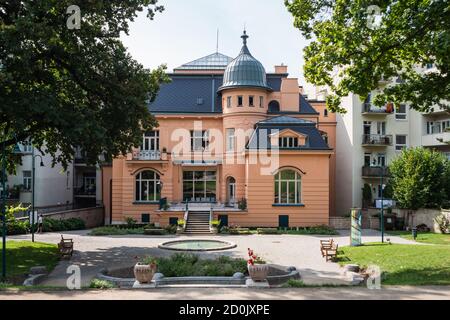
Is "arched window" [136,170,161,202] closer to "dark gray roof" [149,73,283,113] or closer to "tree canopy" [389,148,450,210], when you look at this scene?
"dark gray roof" [149,73,283,113]

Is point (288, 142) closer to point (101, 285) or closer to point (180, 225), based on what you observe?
point (180, 225)

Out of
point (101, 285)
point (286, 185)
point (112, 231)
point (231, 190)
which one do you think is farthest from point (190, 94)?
point (101, 285)

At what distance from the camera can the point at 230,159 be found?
38938mm

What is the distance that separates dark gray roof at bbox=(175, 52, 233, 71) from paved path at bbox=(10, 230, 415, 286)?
75.3 feet

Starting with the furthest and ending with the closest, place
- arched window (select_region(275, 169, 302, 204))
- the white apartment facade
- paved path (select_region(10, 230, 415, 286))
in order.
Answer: the white apartment facade, arched window (select_region(275, 169, 302, 204)), paved path (select_region(10, 230, 415, 286))

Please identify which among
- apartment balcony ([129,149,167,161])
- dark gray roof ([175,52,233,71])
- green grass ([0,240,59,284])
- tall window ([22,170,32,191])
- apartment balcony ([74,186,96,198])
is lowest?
green grass ([0,240,59,284])

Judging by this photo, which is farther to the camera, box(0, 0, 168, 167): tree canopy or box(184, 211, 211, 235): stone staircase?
box(184, 211, 211, 235): stone staircase

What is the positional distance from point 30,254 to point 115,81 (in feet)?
31.3

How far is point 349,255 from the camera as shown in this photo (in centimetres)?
2241

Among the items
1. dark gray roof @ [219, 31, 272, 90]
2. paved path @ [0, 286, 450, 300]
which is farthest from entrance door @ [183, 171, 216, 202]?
paved path @ [0, 286, 450, 300]

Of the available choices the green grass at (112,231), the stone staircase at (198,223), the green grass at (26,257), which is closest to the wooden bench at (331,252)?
the stone staircase at (198,223)

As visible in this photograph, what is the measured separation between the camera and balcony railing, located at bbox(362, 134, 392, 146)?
42438mm
